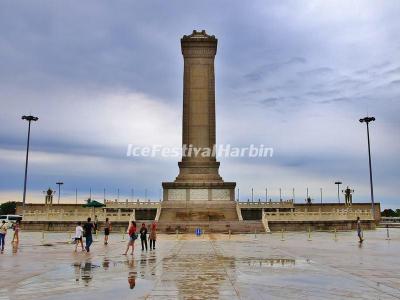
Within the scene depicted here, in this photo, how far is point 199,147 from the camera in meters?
62.4

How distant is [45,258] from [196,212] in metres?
35.0

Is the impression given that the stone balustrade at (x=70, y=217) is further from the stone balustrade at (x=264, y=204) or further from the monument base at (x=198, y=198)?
the stone balustrade at (x=264, y=204)

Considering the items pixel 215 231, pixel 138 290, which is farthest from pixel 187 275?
pixel 215 231

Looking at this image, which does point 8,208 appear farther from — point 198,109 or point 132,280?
point 132,280

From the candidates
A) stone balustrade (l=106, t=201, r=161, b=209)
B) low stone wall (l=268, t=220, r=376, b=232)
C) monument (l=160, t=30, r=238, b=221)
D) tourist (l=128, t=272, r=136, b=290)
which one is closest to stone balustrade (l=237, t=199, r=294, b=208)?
monument (l=160, t=30, r=238, b=221)

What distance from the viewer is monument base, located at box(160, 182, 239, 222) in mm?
54781

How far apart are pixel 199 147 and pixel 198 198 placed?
7733 mm

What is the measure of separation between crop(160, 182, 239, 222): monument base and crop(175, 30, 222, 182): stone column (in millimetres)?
1626

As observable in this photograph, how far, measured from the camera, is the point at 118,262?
17.5 metres

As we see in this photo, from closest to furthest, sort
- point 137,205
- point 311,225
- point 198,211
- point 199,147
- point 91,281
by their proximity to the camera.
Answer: point 91,281 → point 311,225 → point 198,211 → point 137,205 → point 199,147

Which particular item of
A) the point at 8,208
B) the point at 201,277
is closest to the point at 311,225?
the point at 201,277

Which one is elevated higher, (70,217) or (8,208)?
(8,208)

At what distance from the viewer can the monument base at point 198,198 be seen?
54781 millimetres

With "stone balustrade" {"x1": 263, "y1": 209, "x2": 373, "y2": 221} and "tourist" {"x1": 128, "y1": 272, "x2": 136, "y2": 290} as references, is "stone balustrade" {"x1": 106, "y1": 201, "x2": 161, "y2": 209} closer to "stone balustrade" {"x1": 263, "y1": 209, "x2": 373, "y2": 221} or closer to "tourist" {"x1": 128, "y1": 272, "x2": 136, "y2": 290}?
"stone balustrade" {"x1": 263, "y1": 209, "x2": 373, "y2": 221}
